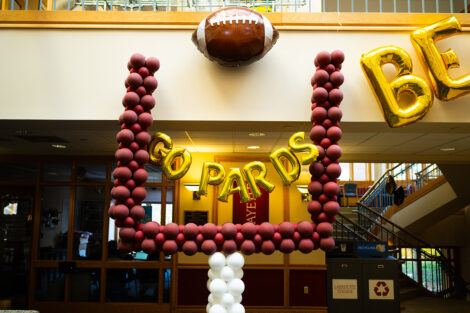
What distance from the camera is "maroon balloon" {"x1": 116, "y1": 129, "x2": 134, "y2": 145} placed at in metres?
3.50

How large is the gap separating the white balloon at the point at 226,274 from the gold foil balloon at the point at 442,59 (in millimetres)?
2578

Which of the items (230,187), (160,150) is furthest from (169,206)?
(230,187)

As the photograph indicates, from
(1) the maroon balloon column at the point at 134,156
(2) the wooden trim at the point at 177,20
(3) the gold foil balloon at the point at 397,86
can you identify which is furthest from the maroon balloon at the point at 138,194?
(3) the gold foil balloon at the point at 397,86

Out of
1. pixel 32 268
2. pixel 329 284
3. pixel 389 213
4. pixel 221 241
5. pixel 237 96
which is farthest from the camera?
pixel 389 213

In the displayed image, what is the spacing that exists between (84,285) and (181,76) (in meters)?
4.93

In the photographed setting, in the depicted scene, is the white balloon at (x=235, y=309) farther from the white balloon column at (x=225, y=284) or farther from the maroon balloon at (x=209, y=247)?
the maroon balloon at (x=209, y=247)

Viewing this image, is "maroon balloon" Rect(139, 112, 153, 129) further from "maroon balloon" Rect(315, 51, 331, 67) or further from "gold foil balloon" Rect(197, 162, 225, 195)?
"maroon balloon" Rect(315, 51, 331, 67)

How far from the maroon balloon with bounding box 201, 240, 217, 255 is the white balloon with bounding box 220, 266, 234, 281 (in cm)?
19

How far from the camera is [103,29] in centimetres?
397

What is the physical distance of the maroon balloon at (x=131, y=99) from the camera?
11.6 feet

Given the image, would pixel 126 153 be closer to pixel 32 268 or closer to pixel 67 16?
pixel 67 16

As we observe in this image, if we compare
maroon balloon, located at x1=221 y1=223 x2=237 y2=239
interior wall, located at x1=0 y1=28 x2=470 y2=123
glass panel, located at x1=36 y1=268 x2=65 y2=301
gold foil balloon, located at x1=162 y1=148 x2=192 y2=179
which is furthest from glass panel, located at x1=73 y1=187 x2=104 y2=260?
maroon balloon, located at x1=221 y1=223 x2=237 y2=239

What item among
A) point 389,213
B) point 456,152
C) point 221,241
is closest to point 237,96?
point 221,241

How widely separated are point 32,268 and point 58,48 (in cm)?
475
